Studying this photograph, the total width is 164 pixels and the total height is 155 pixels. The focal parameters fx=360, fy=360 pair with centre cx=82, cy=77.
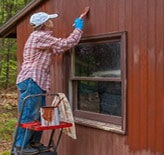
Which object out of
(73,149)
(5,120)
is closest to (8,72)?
(5,120)

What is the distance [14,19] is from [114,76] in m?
2.98

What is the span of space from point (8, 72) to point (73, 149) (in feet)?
36.7

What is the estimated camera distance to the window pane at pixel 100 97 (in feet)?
15.3

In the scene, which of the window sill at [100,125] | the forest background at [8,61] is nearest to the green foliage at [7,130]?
the forest background at [8,61]

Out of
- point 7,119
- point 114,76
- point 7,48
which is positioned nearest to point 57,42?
point 114,76

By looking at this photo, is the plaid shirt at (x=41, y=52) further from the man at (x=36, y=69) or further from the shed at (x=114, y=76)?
the shed at (x=114, y=76)

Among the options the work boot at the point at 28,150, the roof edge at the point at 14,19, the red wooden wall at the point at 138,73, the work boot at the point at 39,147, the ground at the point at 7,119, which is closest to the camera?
the red wooden wall at the point at 138,73

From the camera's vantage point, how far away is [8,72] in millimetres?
16016

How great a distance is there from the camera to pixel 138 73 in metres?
4.18

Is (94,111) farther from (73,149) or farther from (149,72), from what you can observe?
(149,72)

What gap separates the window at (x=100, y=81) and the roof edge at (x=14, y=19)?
4.65ft

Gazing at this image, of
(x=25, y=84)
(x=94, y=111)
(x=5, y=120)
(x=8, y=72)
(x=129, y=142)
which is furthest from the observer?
(x=8, y=72)

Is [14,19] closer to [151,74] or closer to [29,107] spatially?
[29,107]

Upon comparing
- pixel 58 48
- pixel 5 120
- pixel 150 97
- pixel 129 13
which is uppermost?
pixel 129 13
